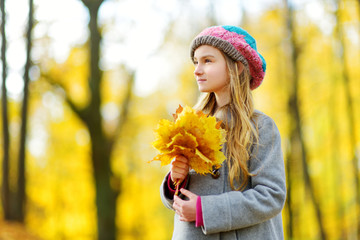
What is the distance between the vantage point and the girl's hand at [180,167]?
6.70 ft

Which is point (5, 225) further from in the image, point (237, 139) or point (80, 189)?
point (80, 189)

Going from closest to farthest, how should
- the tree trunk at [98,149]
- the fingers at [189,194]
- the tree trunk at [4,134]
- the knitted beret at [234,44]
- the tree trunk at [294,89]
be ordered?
the fingers at [189,194] → the knitted beret at [234,44] → the tree trunk at [4,134] → the tree trunk at [98,149] → the tree trunk at [294,89]

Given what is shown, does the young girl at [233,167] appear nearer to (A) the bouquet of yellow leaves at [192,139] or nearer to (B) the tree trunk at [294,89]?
(A) the bouquet of yellow leaves at [192,139]

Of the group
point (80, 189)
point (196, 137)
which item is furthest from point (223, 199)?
point (80, 189)

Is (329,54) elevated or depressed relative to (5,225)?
elevated

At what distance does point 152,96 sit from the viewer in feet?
49.5

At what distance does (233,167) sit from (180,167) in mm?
295

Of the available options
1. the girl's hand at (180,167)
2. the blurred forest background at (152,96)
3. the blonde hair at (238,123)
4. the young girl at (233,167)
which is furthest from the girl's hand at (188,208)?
the blurred forest background at (152,96)

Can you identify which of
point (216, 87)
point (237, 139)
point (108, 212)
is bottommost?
point (108, 212)

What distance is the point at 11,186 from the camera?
730 cm

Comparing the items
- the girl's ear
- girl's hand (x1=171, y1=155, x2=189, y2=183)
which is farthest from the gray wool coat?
the girl's ear

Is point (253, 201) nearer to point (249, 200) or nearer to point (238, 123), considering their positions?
point (249, 200)

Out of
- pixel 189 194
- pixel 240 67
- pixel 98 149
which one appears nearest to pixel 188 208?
pixel 189 194

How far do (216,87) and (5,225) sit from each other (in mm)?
5853
